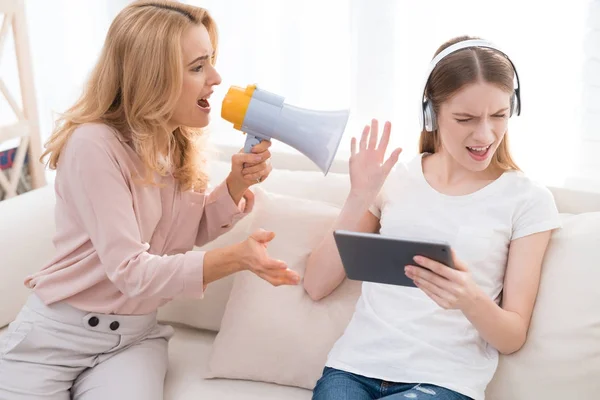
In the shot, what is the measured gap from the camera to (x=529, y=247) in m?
1.51

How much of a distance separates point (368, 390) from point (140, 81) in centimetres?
80

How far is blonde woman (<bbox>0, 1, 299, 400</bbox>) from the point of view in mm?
1504

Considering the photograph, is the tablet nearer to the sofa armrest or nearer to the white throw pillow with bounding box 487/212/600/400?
the white throw pillow with bounding box 487/212/600/400

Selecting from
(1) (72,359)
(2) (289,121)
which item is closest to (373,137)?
(2) (289,121)

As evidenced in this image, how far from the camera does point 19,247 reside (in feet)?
6.47

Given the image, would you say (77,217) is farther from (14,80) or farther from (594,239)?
(14,80)

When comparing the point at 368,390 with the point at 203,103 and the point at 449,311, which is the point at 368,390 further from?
the point at 203,103

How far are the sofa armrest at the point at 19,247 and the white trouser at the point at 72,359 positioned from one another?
31cm

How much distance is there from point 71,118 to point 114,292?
15.6 inches

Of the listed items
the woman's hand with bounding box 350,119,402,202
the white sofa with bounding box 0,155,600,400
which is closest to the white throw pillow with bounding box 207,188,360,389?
the white sofa with bounding box 0,155,600,400

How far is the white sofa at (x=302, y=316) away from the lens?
1514 millimetres

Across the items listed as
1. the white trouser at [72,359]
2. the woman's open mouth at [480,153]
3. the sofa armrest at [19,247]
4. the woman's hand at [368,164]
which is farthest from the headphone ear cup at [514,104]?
the sofa armrest at [19,247]

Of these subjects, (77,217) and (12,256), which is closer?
(77,217)

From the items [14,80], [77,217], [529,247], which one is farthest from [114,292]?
[14,80]
